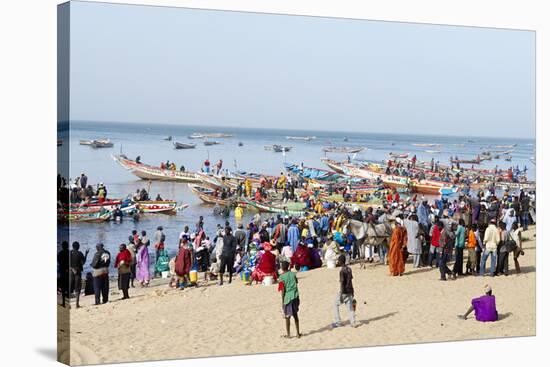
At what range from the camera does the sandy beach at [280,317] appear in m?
18.8

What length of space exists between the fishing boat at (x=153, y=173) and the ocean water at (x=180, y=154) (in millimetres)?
86

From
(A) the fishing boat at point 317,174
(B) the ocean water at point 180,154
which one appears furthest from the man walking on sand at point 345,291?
(B) the ocean water at point 180,154

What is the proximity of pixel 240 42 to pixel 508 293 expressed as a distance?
264 inches

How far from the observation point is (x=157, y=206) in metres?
19.9

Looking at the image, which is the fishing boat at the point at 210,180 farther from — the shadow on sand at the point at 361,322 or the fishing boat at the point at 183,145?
the shadow on sand at the point at 361,322

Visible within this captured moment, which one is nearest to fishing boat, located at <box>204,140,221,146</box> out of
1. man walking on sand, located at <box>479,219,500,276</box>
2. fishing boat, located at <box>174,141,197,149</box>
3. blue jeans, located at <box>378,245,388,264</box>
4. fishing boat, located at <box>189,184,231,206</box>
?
fishing boat, located at <box>174,141,197,149</box>

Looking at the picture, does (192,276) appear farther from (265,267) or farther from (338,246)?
(338,246)

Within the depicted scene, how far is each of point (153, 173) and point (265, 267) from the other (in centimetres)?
257

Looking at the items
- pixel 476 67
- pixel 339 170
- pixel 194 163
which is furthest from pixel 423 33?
pixel 194 163

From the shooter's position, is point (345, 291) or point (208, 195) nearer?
point (345, 291)

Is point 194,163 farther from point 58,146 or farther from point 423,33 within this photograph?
point 423,33

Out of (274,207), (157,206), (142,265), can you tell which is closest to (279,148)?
(274,207)

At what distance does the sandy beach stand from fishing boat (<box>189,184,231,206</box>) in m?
1.42

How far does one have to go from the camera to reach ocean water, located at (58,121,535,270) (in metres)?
18.7
